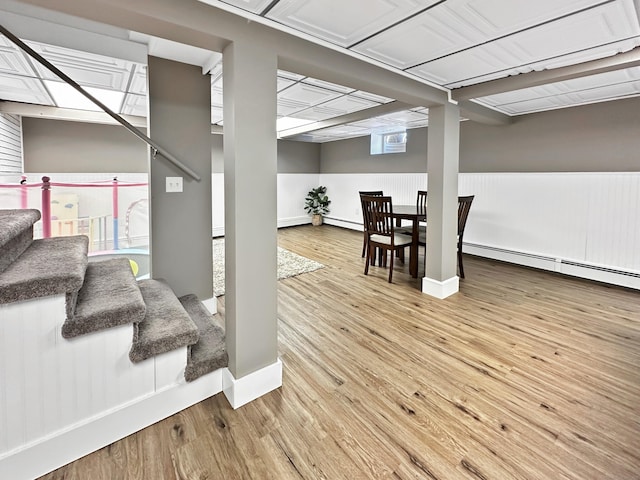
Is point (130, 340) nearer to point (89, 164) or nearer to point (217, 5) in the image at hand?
point (217, 5)

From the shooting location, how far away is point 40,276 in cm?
131

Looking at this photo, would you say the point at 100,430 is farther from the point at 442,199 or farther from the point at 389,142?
the point at 389,142

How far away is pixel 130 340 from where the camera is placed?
1.56 m

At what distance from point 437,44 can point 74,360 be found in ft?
9.00

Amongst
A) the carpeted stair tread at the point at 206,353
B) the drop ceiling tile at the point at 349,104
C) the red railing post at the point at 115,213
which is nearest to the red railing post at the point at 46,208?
the red railing post at the point at 115,213

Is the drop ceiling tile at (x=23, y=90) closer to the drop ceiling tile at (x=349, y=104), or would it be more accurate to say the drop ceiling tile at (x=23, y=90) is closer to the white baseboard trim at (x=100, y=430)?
the drop ceiling tile at (x=349, y=104)

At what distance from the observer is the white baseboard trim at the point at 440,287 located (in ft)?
11.0

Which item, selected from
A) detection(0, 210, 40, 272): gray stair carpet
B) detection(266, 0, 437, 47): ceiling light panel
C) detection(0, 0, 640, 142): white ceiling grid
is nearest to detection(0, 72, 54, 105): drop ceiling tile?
detection(0, 0, 640, 142): white ceiling grid

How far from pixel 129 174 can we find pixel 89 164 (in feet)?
1.89

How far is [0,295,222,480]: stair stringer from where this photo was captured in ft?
4.21

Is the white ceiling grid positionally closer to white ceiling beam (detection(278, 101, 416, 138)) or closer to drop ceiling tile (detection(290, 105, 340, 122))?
white ceiling beam (detection(278, 101, 416, 138))

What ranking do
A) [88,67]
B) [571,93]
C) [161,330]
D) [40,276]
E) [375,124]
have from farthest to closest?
[375,124] < [571,93] < [88,67] < [161,330] < [40,276]

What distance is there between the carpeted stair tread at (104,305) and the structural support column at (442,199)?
2.78m

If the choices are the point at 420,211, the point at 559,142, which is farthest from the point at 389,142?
the point at 559,142
